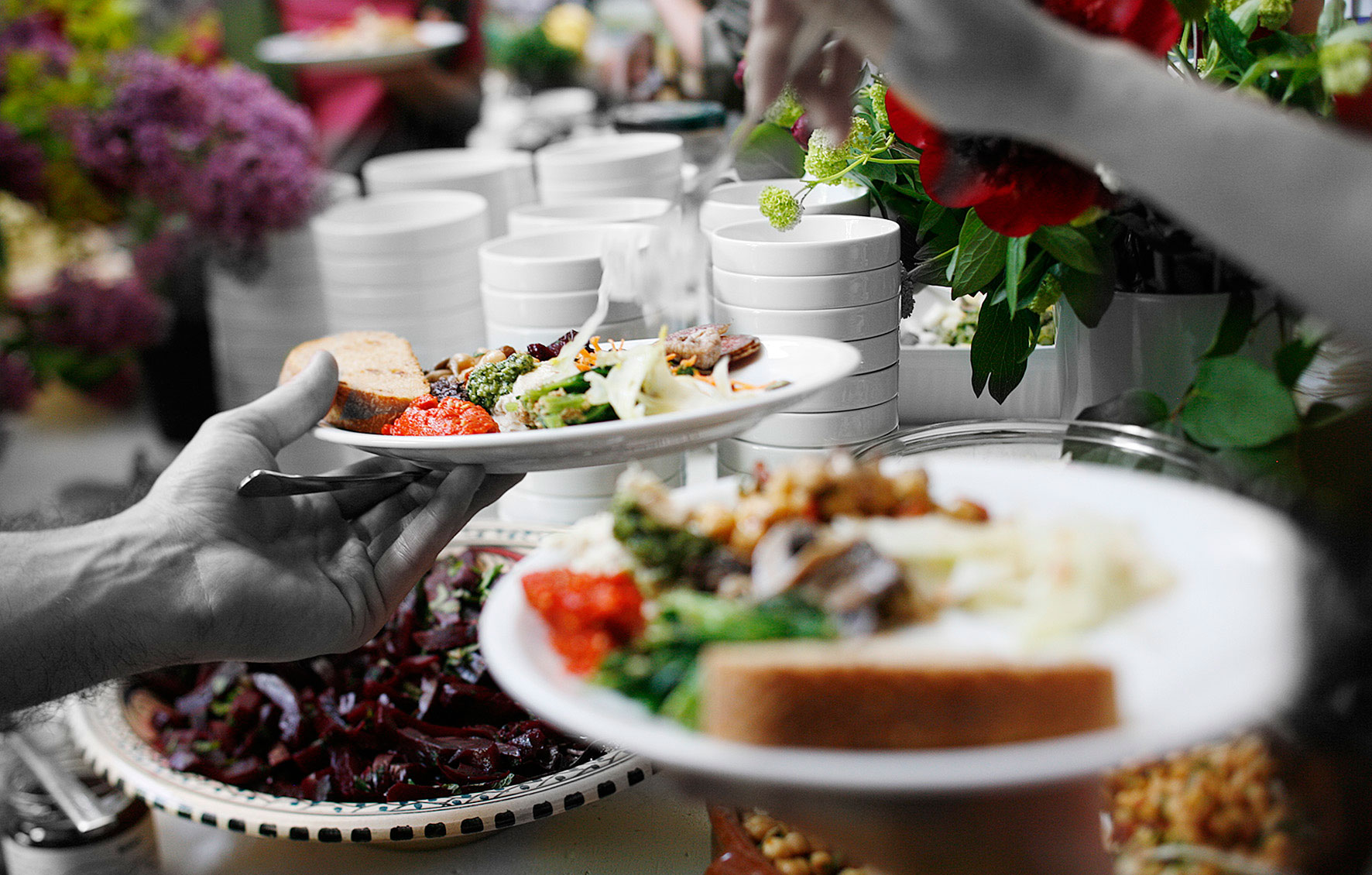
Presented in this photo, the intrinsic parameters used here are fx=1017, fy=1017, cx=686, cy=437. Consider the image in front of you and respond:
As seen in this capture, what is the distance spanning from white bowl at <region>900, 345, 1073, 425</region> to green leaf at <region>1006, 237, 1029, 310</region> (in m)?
0.06

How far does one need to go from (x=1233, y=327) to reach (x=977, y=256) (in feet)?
0.50

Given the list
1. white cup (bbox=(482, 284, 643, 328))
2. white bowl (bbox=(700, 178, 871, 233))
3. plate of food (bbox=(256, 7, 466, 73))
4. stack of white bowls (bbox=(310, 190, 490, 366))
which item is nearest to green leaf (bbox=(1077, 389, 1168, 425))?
white bowl (bbox=(700, 178, 871, 233))

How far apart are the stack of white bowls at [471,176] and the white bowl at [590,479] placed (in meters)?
0.47

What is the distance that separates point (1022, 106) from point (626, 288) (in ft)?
1.17

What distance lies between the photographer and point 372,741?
36.8 inches

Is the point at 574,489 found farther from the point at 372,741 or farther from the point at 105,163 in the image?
the point at 105,163

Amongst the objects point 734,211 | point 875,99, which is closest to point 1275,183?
point 875,99

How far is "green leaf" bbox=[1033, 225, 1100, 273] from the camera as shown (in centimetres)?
59

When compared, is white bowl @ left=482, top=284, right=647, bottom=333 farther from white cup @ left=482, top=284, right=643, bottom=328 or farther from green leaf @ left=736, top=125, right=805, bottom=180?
green leaf @ left=736, top=125, right=805, bottom=180

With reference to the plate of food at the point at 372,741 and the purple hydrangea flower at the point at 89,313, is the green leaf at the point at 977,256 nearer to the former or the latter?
the plate of food at the point at 372,741

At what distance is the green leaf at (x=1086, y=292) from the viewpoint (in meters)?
0.62

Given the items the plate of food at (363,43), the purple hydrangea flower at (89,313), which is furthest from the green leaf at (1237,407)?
the plate of food at (363,43)

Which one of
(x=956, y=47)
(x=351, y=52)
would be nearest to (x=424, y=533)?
(x=956, y=47)

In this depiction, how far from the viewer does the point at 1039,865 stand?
0.46 m
